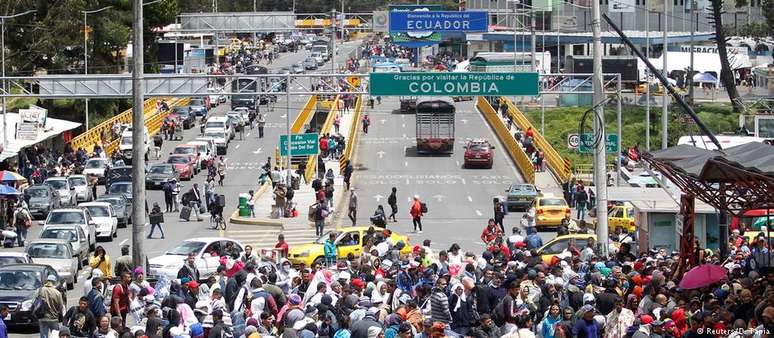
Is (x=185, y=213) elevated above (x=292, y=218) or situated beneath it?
elevated above

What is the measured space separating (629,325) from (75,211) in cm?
2693

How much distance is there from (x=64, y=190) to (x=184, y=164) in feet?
41.2

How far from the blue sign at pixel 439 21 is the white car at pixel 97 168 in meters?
21.4

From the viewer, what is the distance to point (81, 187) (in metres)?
57.9

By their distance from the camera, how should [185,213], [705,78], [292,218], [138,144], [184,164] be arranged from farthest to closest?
1. [705,78]
2. [184,164]
3. [292,218]
4. [185,213]
5. [138,144]

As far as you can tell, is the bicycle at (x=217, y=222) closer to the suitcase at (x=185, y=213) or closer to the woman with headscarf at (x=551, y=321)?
the suitcase at (x=185, y=213)

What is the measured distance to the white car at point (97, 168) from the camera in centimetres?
6481

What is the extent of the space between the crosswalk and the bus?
25150mm

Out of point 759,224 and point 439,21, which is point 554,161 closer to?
point 439,21

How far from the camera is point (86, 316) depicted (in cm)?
2458

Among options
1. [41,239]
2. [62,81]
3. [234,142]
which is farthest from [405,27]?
[41,239]

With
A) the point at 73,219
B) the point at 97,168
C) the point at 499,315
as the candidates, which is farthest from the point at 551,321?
the point at 97,168

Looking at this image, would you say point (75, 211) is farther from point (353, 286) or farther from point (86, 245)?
point (353, 286)

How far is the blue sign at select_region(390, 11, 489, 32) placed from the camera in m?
81.6
